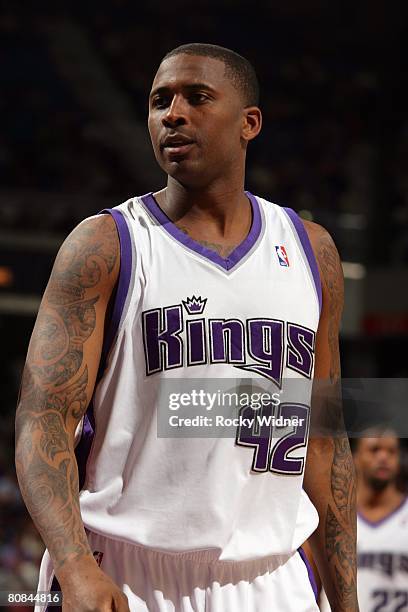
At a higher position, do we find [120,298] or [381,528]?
[120,298]

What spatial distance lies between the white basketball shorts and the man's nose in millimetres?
1016

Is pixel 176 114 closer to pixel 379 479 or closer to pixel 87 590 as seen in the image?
pixel 87 590

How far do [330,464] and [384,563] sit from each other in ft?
11.6

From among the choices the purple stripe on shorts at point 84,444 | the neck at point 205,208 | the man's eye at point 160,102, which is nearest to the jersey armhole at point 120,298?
the purple stripe on shorts at point 84,444

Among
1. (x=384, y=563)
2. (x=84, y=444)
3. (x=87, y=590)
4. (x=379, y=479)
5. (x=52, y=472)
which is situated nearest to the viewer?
(x=87, y=590)

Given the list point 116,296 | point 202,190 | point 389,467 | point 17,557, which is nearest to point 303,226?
point 202,190

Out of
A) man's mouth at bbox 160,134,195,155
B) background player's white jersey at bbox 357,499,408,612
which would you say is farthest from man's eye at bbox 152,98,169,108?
background player's white jersey at bbox 357,499,408,612

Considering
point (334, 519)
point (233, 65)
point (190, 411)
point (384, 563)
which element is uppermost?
point (233, 65)

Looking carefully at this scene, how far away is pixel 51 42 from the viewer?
15539 millimetres

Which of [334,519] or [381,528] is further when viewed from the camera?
[381,528]

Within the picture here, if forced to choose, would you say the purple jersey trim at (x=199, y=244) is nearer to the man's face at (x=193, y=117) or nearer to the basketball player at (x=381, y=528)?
the man's face at (x=193, y=117)

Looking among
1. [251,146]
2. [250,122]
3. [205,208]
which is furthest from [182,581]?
[251,146]

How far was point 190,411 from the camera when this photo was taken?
2686 millimetres

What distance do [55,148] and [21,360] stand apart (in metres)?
2.49
